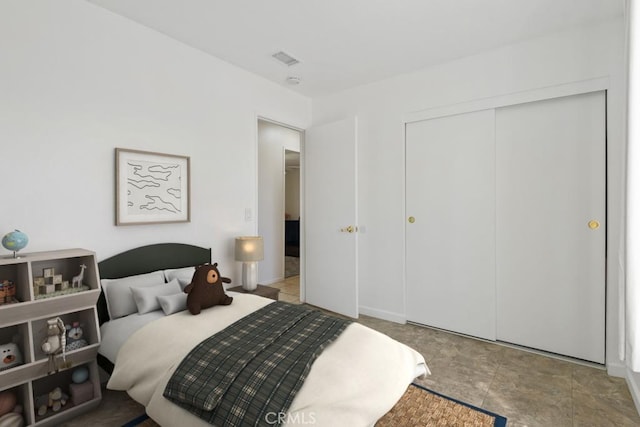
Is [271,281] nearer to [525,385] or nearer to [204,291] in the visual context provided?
[204,291]

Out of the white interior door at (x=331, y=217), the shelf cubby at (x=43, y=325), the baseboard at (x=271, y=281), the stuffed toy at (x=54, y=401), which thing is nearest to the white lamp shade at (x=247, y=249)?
the white interior door at (x=331, y=217)

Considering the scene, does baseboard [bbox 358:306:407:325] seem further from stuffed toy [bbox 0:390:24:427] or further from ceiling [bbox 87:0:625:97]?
stuffed toy [bbox 0:390:24:427]

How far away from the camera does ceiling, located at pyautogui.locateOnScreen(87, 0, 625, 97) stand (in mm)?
2262

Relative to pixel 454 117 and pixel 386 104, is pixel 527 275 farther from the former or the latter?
pixel 386 104

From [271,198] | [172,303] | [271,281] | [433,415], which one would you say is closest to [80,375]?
[172,303]

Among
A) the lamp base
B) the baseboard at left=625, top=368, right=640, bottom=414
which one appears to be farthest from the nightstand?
the baseboard at left=625, top=368, right=640, bottom=414

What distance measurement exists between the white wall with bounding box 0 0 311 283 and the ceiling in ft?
0.84

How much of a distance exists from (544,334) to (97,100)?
408cm

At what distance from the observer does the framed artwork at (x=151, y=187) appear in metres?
2.39

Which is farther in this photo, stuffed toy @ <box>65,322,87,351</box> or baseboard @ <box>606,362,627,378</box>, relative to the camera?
baseboard @ <box>606,362,627,378</box>

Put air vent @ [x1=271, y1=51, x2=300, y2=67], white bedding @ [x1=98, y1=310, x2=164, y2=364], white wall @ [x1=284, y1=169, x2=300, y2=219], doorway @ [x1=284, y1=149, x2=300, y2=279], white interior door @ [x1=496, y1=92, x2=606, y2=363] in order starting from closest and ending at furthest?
white bedding @ [x1=98, y1=310, x2=164, y2=364] < white interior door @ [x1=496, y1=92, x2=606, y2=363] < air vent @ [x1=271, y1=51, x2=300, y2=67] < doorway @ [x1=284, y1=149, x2=300, y2=279] < white wall @ [x1=284, y1=169, x2=300, y2=219]

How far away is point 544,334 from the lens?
2.74 meters

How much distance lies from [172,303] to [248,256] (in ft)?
3.04

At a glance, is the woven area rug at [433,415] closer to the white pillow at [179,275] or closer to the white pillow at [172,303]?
the white pillow at [172,303]
